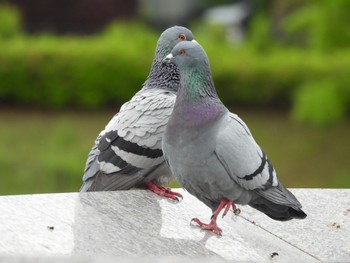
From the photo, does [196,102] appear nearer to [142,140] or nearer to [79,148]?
[142,140]

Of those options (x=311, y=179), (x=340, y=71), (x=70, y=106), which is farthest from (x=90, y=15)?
(x=311, y=179)

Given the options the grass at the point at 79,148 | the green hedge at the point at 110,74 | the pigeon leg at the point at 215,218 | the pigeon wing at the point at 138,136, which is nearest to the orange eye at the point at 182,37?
the pigeon wing at the point at 138,136

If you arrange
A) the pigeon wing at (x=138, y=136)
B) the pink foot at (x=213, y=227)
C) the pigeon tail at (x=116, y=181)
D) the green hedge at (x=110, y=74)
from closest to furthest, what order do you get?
the pink foot at (x=213, y=227), the pigeon wing at (x=138, y=136), the pigeon tail at (x=116, y=181), the green hedge at (x=110, y=74)

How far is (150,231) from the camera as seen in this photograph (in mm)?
5555

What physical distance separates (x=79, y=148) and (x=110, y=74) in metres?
5.23

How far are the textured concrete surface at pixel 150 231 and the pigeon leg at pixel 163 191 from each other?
61 mm

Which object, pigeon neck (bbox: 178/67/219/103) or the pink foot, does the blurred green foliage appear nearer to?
the pink foot

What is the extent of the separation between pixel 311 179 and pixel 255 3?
2085 cm

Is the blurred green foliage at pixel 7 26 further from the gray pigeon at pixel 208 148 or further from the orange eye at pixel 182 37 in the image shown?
the gray pigeon at pixel 208 148

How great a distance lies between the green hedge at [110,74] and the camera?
20312mm

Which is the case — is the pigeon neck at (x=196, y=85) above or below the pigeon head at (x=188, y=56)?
below

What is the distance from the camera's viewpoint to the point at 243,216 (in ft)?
20.0

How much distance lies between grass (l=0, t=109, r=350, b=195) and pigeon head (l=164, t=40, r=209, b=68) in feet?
25.5

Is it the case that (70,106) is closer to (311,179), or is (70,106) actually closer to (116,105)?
Answer: (116,105)
